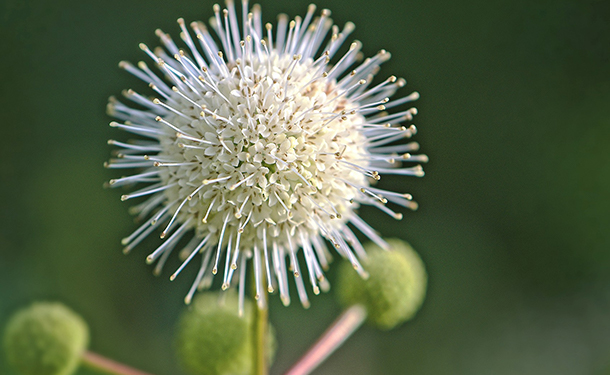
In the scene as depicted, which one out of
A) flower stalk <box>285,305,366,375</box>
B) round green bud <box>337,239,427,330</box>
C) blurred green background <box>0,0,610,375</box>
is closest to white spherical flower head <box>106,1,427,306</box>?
flower stalk <box>285,305,366,375</box>

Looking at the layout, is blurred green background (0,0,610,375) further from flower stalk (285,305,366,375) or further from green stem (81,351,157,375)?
green stem (81,351,157,375)

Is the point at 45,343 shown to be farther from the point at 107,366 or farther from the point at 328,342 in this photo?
the point at 328,342

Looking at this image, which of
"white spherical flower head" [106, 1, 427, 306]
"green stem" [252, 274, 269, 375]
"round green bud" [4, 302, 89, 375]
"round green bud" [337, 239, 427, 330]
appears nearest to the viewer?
"white spherical flower head" [106, 1, 427, 306]

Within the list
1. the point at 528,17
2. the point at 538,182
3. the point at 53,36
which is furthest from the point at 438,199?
the point at 53,36

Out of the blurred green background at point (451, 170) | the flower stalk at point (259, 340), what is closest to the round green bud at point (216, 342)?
the flower stalk at point (259, 340)

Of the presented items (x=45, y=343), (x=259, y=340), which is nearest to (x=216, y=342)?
(x=259, y=340)

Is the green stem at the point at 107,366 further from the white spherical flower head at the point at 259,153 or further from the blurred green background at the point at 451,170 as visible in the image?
the blurred green background at the point at 451,170
